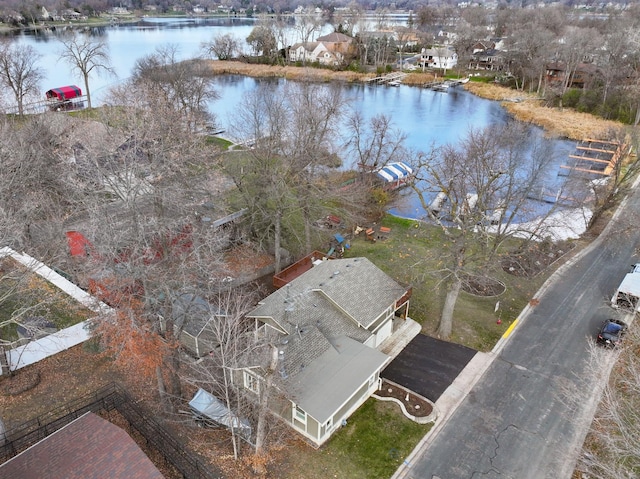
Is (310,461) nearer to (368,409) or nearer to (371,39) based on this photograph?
(368,409)

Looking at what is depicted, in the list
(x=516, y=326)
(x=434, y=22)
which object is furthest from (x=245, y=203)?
(x=434, y=22)

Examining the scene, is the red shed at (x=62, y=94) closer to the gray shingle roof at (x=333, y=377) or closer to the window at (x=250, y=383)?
the window at (x=250, y=383)

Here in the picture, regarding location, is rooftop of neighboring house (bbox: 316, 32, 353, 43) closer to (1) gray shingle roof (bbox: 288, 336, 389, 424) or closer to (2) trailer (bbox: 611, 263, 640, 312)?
(2) trailer (bbox: 611, 263, 640, 312)

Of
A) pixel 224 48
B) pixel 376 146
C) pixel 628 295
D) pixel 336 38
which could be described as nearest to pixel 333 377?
pixel 628 295

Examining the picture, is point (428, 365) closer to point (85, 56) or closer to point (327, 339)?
point (327, 339)

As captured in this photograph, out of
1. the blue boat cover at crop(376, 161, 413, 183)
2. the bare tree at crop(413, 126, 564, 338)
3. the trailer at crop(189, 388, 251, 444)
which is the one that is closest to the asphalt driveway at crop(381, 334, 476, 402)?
the bare tree at crop(413, 126, 564, 338)

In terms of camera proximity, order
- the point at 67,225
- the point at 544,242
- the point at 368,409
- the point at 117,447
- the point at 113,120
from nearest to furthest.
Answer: the point at 117,447 < the point at 368,409 < the point at 67,225 < the point at 544,242 < the point at 113,120

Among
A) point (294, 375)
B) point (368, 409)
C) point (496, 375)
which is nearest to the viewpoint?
point (294, 375)
